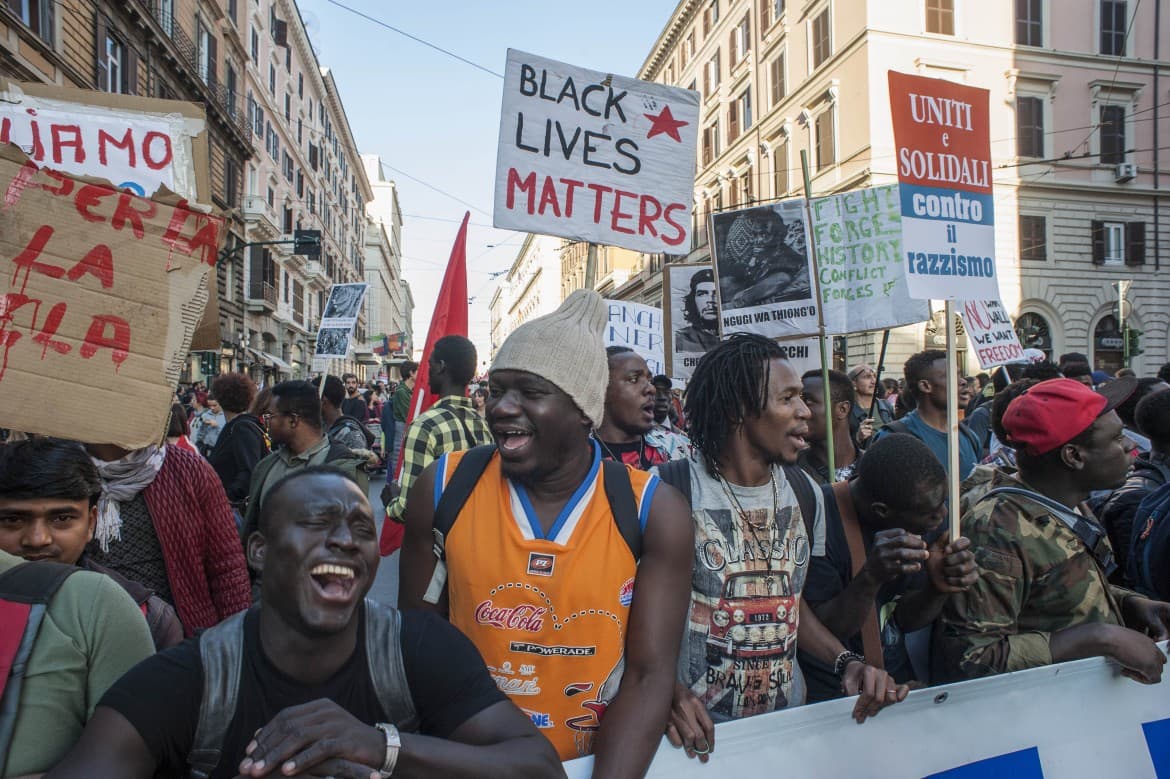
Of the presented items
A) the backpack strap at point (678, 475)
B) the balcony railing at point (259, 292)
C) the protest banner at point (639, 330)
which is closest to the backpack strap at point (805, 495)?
the backpack strap at point (678, 475)

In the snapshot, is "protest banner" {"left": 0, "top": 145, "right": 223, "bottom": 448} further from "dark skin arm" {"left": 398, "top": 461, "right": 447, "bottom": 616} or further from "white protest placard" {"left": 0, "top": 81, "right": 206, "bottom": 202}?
"dark skin arm" {"left": 398, "top": 461, "right": 447, "bottom": 616}

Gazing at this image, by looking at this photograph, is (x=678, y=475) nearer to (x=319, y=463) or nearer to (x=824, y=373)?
(x=824, y=373)

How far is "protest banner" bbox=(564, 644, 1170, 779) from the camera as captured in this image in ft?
7.32

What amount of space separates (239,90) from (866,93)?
78.3 feet

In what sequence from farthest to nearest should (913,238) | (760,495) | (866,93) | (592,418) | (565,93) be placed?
(866,93) < (565,93) < (913,238) < (760,495) < (592,418)

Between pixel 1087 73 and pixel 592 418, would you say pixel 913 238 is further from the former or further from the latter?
pixel 1087 73

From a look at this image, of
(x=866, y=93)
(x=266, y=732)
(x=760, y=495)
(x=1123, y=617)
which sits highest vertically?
(x=866, y=93)

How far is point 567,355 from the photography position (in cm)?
205

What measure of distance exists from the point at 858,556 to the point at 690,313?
4.06 meters

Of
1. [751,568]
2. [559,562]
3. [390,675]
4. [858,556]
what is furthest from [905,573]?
[390,675]

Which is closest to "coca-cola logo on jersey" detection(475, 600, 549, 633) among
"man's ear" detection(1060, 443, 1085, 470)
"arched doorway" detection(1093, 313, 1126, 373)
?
"man's ear" detection(1060, 443, 1085, 470)

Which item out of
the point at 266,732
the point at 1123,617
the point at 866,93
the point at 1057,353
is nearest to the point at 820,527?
the point at 1123,617

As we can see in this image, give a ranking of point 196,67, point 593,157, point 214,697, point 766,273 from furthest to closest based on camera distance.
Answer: point 196,67
point 766,273
point 593,157
point 214,697

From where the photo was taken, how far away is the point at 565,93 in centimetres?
421
